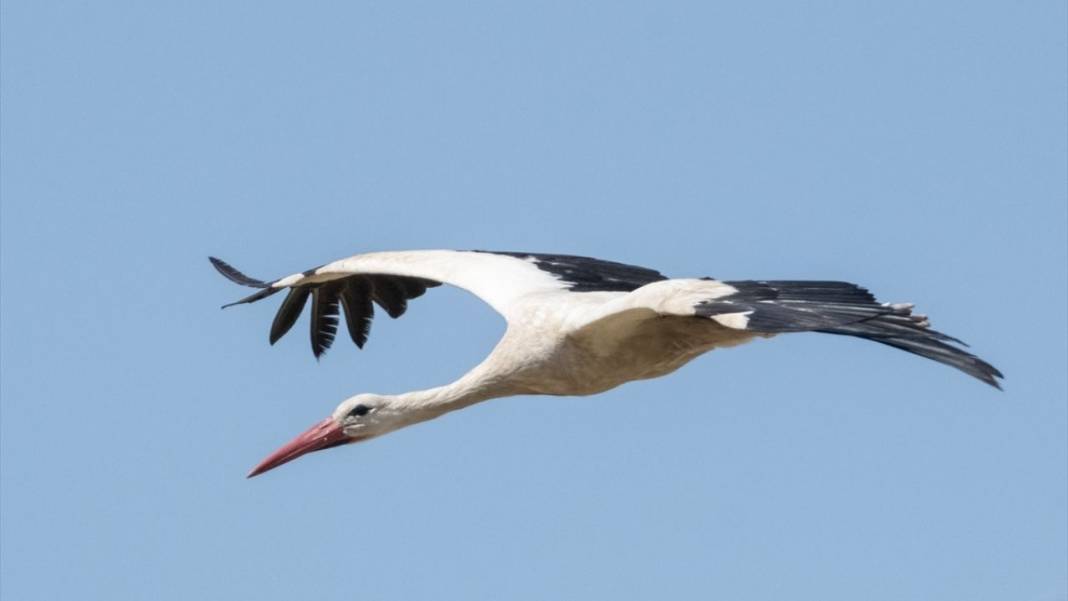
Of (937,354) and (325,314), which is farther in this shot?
(325,314)

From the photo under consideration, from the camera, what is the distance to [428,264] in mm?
12523

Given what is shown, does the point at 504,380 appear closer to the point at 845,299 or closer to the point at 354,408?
the point at 354,408

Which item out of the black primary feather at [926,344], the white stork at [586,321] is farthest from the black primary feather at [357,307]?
the black primary feather at [926,344]

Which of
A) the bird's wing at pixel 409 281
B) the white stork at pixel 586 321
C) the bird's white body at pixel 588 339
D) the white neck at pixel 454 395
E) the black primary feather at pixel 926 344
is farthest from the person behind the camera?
the bird's wing at pixel 409 281

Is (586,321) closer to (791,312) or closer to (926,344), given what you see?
(791,312)

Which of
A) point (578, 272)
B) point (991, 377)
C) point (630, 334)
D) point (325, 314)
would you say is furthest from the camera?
point (325, 314)

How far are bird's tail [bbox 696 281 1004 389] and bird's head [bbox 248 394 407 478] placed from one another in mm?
2097

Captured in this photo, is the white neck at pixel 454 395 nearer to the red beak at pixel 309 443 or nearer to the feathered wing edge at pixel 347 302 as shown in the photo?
the red beak at pixel 309 443

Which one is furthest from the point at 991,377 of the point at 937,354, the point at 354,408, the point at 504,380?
the point at 354,408

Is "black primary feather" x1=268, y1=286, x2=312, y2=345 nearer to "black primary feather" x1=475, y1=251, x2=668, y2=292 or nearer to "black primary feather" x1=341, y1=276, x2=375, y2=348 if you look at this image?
"black primary feather" x1=341, y1=276, x2=375, y2=348

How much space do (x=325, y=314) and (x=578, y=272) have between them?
88.4 inches

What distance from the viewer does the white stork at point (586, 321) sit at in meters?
9.48

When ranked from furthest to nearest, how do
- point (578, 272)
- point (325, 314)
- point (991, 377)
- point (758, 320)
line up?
point (325, 314), point (578, 272), point (758, 320), point (991, 377)

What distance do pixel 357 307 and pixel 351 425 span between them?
8.29 ft
